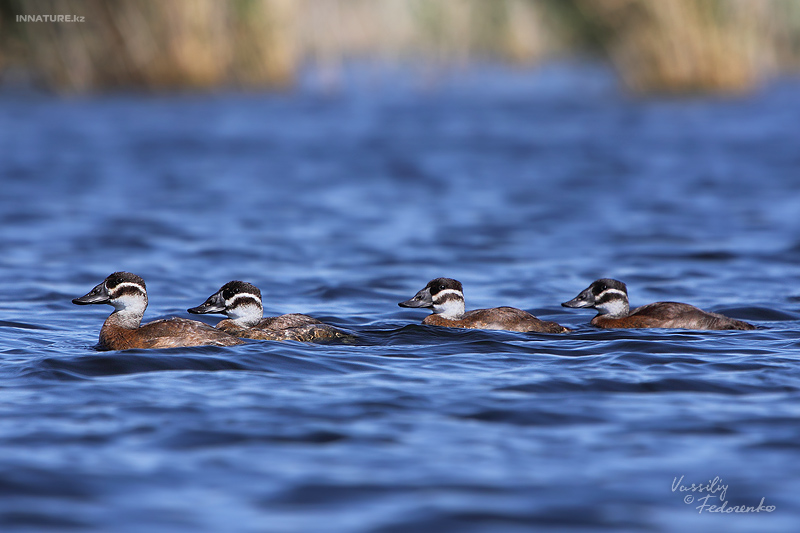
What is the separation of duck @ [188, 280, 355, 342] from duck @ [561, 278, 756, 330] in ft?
8.16

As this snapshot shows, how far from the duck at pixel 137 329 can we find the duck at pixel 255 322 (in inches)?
12.4

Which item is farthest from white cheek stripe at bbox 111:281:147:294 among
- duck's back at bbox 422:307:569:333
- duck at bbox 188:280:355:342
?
duck's back at bbox 422:307:569:333

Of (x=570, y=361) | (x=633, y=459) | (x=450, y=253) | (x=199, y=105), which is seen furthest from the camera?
(x=199, y=105)

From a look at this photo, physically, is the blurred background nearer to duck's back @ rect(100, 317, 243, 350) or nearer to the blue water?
the blue water

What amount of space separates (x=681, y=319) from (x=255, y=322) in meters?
3.83

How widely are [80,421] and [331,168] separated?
54.9ft

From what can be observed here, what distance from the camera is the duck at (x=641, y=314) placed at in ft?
33.4

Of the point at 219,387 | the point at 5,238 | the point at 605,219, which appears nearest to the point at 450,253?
the point at 605,219

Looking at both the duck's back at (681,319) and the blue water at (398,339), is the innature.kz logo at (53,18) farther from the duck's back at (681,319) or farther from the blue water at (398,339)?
the duck's back at (681,319)

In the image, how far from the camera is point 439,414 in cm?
743

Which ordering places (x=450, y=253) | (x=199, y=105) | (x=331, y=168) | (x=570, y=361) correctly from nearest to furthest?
(x=570, y=361) < (x=450, y=253) < (x=331, y=168) < (x=199, y=105)

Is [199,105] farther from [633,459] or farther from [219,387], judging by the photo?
[633,459]

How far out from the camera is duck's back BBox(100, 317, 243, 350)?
9375 millimetres

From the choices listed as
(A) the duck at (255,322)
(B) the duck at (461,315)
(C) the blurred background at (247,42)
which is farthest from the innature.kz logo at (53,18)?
(B) the duck at (461,315)
